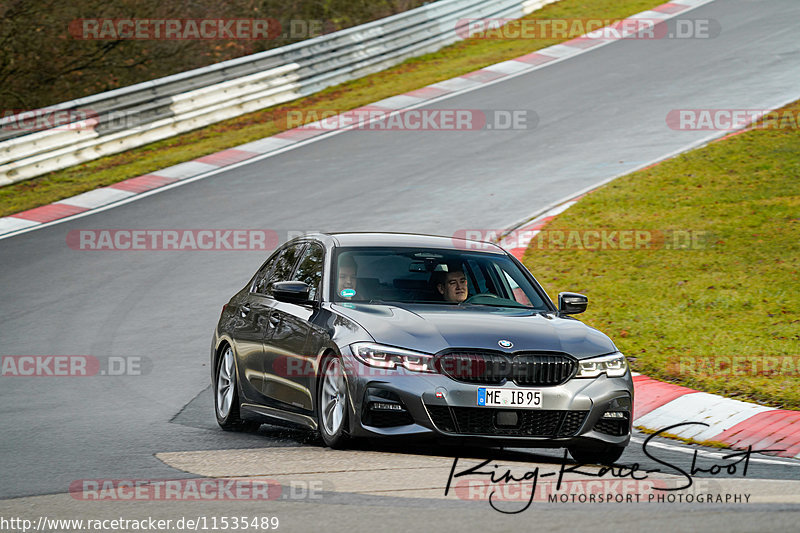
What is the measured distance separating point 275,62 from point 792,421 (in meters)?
18.8

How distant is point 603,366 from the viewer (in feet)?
25.6

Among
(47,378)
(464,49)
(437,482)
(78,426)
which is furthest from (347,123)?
(437,482)

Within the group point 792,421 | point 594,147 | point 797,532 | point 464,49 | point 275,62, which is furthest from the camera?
point 464,49

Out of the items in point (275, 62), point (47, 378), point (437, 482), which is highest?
point (275, 62)

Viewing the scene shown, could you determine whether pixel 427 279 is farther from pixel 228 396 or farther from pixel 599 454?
pixel 228 396

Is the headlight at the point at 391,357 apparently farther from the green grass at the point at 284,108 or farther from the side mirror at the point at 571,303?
the green grass at the point at 284,108

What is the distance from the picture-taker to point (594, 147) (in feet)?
67.9

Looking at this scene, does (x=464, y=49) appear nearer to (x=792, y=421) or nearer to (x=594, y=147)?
(x=594, y=147)

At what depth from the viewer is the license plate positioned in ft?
24.2

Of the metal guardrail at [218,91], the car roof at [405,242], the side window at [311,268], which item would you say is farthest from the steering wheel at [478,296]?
the metal guardrail at [218,91]

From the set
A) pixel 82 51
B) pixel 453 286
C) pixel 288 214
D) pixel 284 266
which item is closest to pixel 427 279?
pixel 453 286

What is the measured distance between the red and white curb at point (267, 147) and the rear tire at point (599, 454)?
38.6 feet

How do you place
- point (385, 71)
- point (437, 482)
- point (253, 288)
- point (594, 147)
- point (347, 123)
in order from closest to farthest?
point (437, 482)
point (253, 288)
point (594, 147)
point (347, 123)
point (385, 71)

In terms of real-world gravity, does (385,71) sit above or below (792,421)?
above
